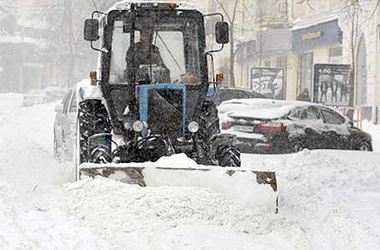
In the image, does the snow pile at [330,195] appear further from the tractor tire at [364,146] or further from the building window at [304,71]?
the building window at [304,71]

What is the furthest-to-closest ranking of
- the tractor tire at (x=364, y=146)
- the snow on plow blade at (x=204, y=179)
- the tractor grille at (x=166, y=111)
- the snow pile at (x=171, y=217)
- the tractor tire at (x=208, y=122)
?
the tractor tire at (x=364, y=146) < the tractor tire at (x=208, y=122) < the tractor grille at (x=166, y=111) < the snow on plow blade at (x=204, y=179) < the snow pile at (x=171, y=217)

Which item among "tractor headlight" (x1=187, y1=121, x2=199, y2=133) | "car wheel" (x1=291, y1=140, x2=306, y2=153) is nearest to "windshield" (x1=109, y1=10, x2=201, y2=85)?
"tractor headlight" (x1=187, y1=121, x2=199, y2=133)

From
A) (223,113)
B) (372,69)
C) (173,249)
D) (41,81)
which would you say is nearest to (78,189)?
(173,249)

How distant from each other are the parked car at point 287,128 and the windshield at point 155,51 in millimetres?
6024

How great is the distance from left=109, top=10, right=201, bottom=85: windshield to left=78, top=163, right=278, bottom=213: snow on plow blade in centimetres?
178

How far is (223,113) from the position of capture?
16219 mm

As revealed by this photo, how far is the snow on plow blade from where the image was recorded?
7.53m

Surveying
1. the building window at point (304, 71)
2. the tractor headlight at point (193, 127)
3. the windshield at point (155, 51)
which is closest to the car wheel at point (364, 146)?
the windshield at point (155, 51)

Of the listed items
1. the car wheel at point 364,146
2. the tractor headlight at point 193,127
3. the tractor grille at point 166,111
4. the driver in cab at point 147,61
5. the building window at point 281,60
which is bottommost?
the car wheel at point 364,146

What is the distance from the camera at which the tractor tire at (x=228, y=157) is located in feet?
29.3

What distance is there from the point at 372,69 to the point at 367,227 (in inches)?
776

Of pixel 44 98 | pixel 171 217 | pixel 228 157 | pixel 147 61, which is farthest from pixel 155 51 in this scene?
pixel 44 98

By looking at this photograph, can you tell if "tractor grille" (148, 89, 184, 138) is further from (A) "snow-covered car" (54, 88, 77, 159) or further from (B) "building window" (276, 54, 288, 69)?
(B) "building window" (276, 54, 288, 69)

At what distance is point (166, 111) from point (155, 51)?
844 millimetres
